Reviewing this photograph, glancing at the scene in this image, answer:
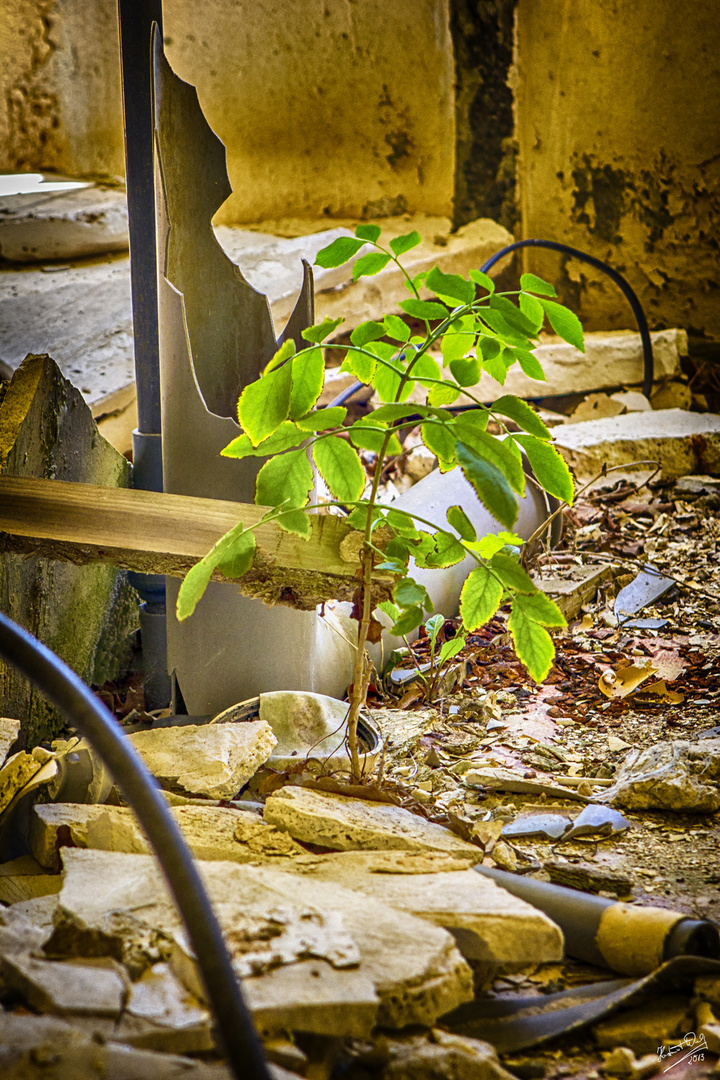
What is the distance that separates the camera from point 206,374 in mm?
2062

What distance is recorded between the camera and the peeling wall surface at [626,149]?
15.7ft

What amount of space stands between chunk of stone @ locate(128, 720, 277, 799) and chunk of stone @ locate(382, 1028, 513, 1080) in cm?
72

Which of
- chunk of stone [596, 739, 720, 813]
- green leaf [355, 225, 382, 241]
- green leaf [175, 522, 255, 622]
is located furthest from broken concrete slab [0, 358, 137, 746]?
chunk of stone [596, 739, 720, 813]

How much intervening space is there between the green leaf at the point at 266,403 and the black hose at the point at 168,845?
560mm

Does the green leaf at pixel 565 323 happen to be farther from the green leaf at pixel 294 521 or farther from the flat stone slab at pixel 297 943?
the flat stone slab at pixel 297 943

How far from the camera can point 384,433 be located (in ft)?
4.99

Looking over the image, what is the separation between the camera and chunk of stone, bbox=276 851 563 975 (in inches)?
46.5

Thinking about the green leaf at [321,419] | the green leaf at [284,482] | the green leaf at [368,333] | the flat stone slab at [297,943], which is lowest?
the flat stone slab at [297,943]

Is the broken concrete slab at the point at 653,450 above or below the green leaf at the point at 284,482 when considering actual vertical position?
below

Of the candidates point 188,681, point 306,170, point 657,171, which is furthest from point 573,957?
point 306,170

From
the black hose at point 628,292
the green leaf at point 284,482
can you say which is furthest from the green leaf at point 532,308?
the black hose at point 628,292

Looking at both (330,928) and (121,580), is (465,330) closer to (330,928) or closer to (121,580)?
(330,928)

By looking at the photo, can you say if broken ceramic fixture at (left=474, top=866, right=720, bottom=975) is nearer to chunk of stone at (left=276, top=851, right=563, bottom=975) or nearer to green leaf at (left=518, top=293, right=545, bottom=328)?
chunk of stone at (left=276, top=851, right=563, bottom=975)

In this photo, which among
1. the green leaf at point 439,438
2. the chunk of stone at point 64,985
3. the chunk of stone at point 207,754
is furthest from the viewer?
the chunk of stone at point 207,754
